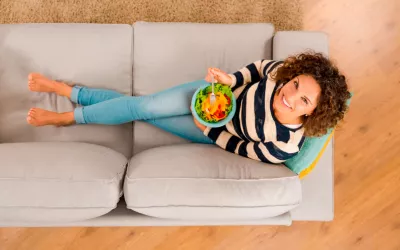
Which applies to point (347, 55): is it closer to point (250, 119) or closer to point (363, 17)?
point (363, 17)

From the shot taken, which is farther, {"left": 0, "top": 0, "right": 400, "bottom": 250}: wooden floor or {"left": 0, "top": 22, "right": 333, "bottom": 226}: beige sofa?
{"left": 0, "top": 0, "right": 400, "bottom": 250}: wooden floor

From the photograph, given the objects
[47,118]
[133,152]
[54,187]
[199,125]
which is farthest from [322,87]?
[47,118]

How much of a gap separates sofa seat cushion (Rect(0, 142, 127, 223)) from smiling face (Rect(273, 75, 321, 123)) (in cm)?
53

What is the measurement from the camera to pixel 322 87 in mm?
1153

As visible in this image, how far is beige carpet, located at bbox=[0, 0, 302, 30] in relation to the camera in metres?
1.72

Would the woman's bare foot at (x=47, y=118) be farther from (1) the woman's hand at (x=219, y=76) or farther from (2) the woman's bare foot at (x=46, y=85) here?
(1) the woman's hand at (x=219, y=76)

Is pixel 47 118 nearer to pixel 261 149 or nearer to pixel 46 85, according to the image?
pixel 46 85

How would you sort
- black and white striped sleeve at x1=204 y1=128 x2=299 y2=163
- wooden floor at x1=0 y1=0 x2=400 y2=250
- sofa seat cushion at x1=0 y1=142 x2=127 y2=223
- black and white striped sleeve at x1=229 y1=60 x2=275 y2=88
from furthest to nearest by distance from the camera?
wooden floor at x1=0 y1=0 x2=400 y2=250
black and white striped sleeve at x1=229 y1=60 x2=275 y2=88
black and white striped sleeve at x1=204 y1=128 x2=299 y2=163
sofa seat cushion at x1=0 y1=142 x2=127 y2=223

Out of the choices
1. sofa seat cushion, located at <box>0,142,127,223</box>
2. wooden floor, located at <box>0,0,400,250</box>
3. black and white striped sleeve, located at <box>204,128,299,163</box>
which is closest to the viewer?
sofa seat cushion, located at <box>0,142,127,223</box>

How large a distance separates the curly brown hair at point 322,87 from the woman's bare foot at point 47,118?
2.34 ft

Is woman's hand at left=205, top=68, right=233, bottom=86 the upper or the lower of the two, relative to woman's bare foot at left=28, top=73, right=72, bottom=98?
upper

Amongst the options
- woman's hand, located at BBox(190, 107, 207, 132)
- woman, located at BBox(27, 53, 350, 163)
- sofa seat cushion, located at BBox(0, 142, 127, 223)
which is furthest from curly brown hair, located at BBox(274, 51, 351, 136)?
sofa seat cushion, located at BBox(0, 142, 127, 223)

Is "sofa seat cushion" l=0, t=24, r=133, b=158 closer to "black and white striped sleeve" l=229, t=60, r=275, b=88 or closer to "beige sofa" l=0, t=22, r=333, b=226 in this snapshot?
"beige sofa" l=0, t=22, r=333, b=226

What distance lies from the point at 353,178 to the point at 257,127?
745 mm
